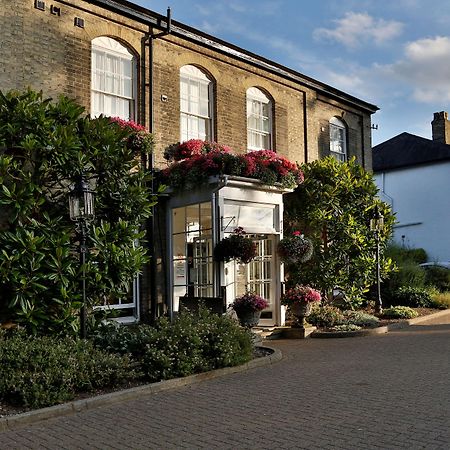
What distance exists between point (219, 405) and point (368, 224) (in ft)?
34.6

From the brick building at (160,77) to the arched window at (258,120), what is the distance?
3 cm

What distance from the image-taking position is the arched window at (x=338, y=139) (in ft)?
60.3

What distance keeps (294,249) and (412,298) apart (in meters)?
6.56

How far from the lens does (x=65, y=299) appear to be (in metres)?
9.66

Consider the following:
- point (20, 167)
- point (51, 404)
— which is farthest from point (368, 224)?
point (51, 404)

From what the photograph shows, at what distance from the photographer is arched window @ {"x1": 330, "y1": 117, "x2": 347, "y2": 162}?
18.4 m

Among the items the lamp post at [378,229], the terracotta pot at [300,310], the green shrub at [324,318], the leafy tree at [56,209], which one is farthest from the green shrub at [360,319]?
the leafy tree at [56,209]

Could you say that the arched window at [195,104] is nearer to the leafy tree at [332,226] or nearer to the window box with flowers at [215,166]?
the window box with flowers at [215,166]

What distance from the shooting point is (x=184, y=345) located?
8617 mm

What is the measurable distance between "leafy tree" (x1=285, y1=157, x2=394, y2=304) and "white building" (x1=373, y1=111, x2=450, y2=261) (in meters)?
17.0

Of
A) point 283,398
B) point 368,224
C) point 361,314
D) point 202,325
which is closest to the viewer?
point 283,398

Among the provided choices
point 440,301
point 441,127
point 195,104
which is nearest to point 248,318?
point 195,104

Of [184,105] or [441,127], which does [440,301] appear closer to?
[184,105]

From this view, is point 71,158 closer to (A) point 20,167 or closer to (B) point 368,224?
(A) point 20,167
